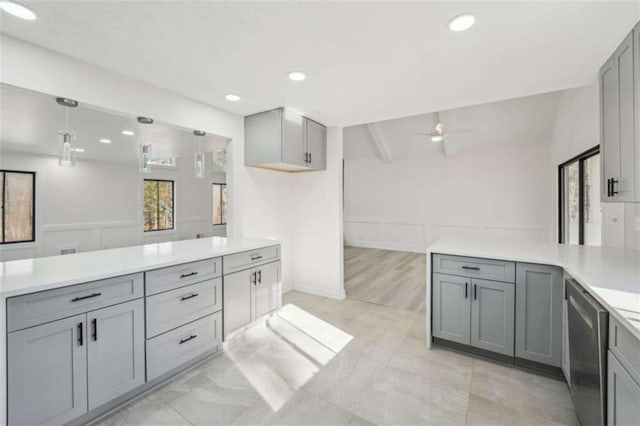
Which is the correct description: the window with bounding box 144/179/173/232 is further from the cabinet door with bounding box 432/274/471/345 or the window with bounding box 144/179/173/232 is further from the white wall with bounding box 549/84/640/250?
the white wall with bounding box 549/84/640/250

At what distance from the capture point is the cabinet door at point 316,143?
3484 mm

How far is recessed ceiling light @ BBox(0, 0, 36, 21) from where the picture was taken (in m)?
1.44

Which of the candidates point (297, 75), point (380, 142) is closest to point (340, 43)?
point (297, 75)

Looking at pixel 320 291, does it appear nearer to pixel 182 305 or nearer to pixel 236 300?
pixel 236 300

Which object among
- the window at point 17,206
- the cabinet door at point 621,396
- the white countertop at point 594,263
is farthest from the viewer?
the window at point 17,206

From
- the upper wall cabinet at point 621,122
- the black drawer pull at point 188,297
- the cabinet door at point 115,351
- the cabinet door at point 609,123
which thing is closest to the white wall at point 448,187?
the cabinet door at point 609,123

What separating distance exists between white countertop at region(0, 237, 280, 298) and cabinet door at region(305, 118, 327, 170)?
1460 millimetres

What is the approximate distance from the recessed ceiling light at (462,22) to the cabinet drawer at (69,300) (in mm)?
2514

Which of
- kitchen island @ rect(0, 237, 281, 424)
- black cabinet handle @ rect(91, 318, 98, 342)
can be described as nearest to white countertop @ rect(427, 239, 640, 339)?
kitchen island @ rect(0, 237, 281, 424)

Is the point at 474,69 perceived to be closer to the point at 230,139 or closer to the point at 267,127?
the point at 267,127

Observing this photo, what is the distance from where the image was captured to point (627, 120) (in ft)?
5.58

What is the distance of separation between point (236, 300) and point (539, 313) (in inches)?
97.4

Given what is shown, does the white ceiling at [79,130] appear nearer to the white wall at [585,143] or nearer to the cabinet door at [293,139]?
the cabinet door at [293,139]

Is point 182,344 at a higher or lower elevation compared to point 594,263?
lower
